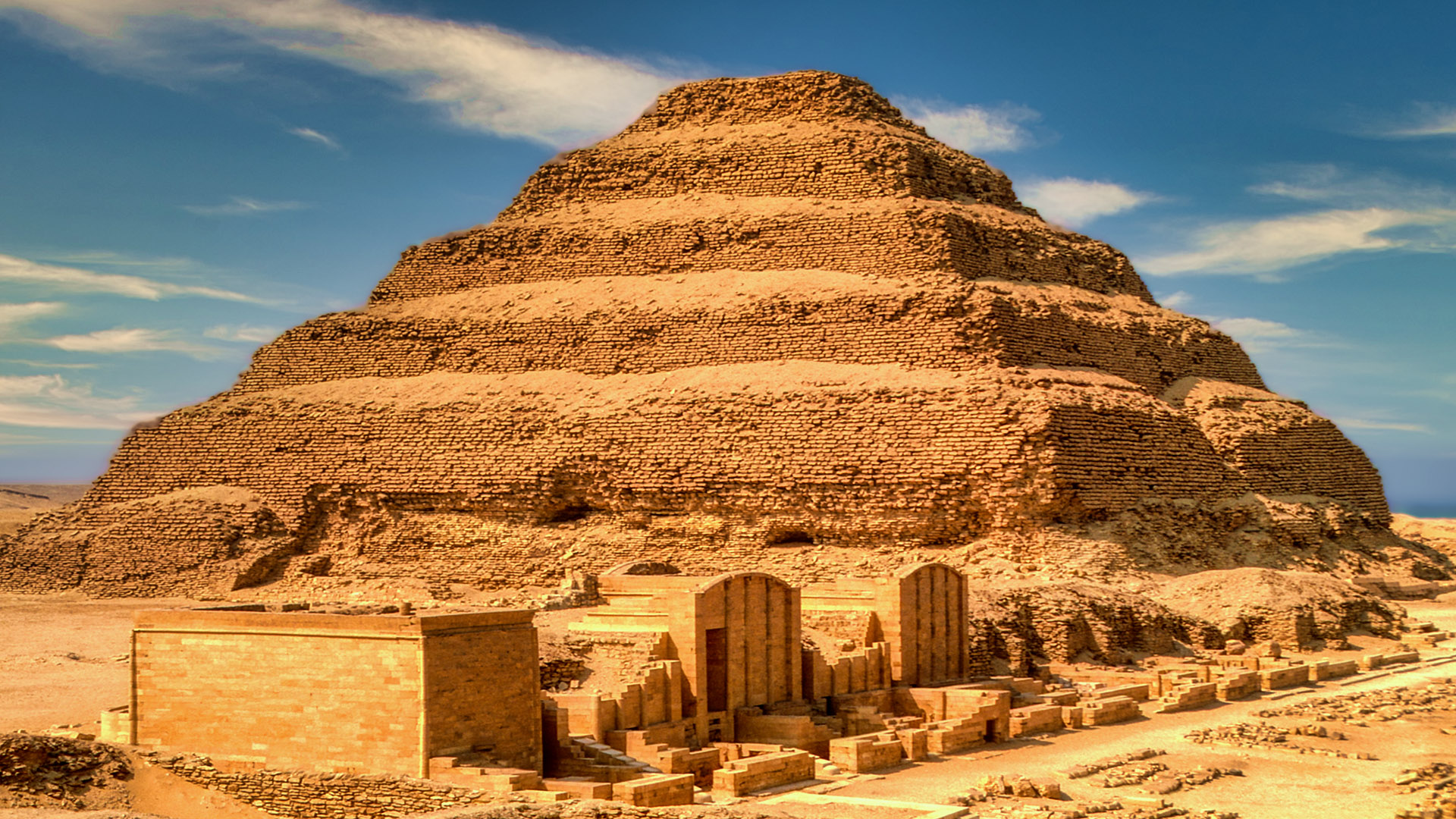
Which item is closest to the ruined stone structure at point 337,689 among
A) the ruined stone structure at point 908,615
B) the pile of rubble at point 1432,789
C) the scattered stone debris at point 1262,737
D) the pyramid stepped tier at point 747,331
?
the ruined stone structure at point 908,615

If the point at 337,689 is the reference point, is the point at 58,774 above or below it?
below

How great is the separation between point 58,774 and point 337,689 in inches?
106

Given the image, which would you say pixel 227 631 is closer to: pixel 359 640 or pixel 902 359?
pixel 359 640

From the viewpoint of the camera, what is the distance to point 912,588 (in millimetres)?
26078

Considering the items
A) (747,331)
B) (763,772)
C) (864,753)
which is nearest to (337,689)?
(763,772)

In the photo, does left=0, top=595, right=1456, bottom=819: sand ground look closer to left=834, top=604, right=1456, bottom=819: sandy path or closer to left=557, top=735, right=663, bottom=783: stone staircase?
left=834, top=604, right=1456, bottom=819: sandy path

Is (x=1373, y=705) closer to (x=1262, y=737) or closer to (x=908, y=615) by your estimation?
(x=1262, y=737)

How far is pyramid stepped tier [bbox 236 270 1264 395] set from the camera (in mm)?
36969

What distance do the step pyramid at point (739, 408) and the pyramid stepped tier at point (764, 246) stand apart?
0.09 meters

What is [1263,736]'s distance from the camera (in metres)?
23.0

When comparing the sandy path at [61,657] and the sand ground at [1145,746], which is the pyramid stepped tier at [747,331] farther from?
the sand ground at [1145,746]

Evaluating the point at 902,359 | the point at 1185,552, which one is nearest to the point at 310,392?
the point at 902,359

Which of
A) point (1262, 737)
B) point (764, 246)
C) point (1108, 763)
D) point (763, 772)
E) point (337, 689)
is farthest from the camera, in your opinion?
point (764, 246)

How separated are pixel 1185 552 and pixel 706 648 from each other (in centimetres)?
1620
